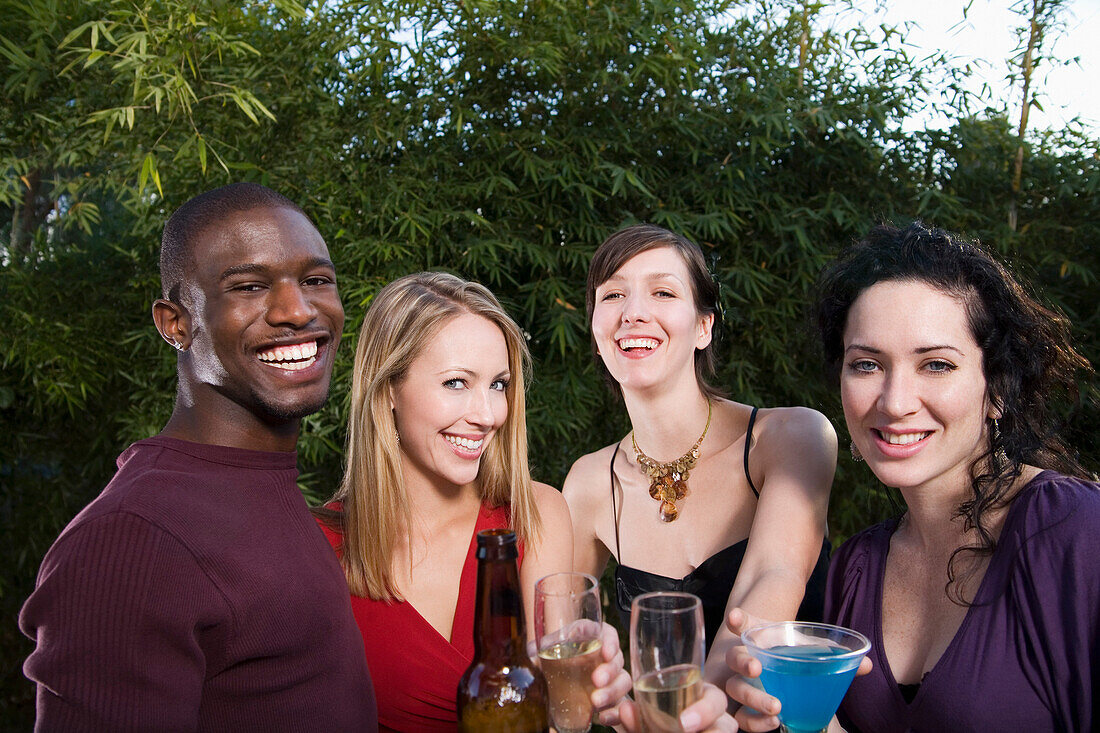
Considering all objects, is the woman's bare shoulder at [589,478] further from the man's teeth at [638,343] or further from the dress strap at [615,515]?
the man's teeth at [638,343]

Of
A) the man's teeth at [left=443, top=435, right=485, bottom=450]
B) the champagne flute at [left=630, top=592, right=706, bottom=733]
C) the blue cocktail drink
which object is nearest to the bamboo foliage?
the man's teeth at [left=443, top=435, right=485, bottom=450]

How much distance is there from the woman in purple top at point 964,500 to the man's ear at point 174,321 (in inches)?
52.8

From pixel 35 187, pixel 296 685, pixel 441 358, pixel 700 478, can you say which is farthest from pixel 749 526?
Answer: pixel 35 187

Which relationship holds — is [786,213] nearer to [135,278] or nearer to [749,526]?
[749,526]

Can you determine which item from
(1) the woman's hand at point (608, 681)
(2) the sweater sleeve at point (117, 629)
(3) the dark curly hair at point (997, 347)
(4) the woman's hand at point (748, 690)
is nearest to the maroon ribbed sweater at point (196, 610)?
(2) the sweater sleeve at point (117, 629)

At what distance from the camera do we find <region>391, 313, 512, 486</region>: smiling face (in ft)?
6.52

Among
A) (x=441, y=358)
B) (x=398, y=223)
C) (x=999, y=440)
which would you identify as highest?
(x=398, y=223)

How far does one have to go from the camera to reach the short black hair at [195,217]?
137 cm

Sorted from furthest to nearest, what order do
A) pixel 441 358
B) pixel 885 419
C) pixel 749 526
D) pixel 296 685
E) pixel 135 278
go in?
pixel 135 278 < pixel 749 526 < pixel 441 358 < pixel 885 419 < pixel 296 685

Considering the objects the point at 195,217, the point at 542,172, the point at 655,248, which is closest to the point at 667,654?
the point at 195,217

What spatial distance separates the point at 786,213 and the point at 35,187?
362cm

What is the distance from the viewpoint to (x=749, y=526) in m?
2.37

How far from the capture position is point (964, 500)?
183 cm

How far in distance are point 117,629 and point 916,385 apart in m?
1.50
